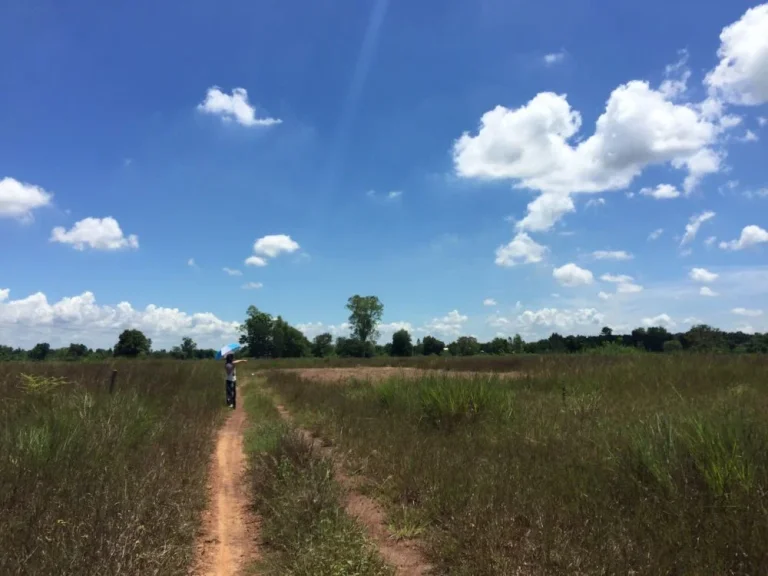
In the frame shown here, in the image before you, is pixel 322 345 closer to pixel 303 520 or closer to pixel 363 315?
pixel 363 315

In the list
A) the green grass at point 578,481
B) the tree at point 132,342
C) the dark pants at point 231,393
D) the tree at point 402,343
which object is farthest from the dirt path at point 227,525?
the tree at point 402,343

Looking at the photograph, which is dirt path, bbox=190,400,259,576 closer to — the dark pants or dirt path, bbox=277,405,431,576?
dirt path, bbox=277,405,431,576

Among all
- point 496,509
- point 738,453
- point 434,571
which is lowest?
point 434,571

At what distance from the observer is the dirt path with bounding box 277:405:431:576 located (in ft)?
14.8

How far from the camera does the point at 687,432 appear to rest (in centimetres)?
559

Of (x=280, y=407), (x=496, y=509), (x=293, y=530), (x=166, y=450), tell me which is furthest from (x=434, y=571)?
(x=280, y=407)

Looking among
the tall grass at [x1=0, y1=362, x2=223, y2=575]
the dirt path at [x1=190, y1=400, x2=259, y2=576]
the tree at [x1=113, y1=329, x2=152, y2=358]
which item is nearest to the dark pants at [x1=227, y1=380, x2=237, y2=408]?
the tall grass at [x1=0, y1=362, x2=223, y2=575]

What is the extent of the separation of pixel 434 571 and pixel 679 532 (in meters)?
2.00

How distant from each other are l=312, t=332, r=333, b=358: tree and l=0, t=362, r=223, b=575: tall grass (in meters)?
126

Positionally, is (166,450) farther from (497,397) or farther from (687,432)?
(687,432)

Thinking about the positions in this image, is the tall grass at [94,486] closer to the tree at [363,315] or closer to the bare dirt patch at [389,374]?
the bare dirt patch at [389,374]

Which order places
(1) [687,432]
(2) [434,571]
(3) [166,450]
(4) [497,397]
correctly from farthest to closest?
(4) [497,397]
(3) [166,450]
(1) [687,432]
(2) [434,571]

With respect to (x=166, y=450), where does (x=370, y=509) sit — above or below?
below

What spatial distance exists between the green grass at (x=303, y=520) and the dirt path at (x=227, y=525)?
0.59ft
